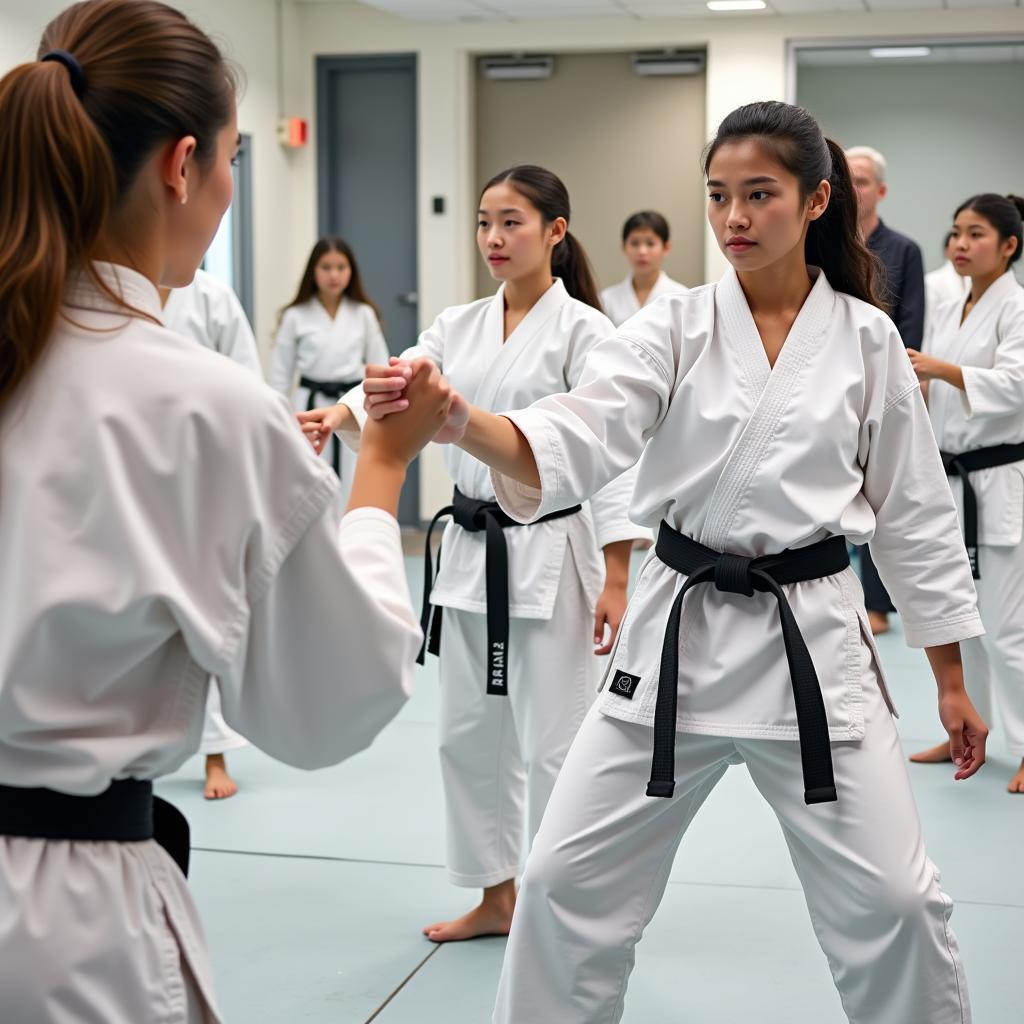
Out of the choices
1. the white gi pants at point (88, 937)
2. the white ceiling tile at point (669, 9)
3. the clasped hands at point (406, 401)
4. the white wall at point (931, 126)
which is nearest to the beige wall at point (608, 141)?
the white ceiling tile at point (669, 9)

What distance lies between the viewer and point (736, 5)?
25.8ft

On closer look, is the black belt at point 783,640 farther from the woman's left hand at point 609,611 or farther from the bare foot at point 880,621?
the bare foot at point 880,621

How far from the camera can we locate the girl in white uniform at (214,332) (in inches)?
148

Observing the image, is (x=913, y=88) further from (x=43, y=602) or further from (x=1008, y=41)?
(x=43, y=602)

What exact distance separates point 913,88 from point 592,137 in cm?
275

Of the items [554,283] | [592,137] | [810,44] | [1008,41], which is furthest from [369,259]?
[554,283]

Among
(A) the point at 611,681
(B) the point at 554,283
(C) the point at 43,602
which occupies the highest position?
(B) the point at 554,283

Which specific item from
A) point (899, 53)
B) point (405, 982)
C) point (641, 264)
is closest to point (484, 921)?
point (405, 982)

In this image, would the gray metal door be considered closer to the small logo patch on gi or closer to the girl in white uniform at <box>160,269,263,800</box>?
the girl in white uniform at <box>160,269,263,800</box>

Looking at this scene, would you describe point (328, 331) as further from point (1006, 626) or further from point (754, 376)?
point (754, 376)

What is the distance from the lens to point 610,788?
1.93m

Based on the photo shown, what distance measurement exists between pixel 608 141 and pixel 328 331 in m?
2.85

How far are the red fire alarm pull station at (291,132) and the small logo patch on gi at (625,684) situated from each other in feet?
23.5

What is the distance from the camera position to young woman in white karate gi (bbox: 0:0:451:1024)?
1.04m
